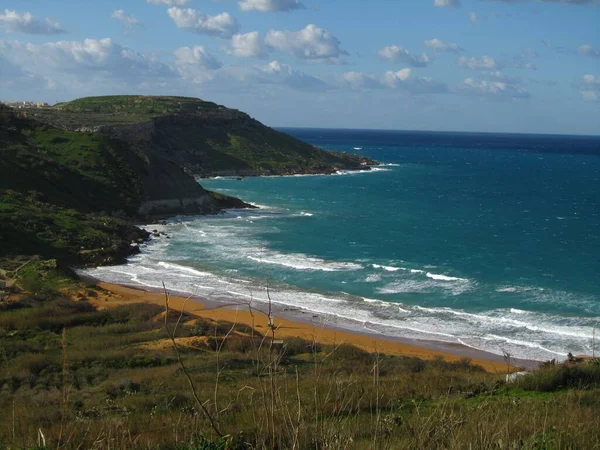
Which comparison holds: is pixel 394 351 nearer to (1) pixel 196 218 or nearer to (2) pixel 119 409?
(2) pixel 119 409

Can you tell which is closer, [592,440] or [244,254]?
[592,440]

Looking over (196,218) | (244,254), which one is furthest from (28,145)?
(244,254)

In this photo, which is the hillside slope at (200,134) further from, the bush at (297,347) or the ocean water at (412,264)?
the bush at (297,347)

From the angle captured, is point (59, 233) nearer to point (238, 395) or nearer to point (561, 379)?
point (561, 379)

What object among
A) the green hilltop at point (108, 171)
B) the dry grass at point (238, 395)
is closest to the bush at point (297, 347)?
the dry grass at point (238, 395)

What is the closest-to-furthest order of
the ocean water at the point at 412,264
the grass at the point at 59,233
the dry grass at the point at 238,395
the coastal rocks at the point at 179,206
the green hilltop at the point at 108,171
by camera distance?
1. the dry grass at the point at 238,395
2. the ocean water at the point at 412,264
3. the grass at the point at 59,233
4. the green hilltop at the point at 108,171
5. the coastal rocks at the point at 179,206

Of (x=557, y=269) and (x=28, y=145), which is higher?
(x=28, y=145)

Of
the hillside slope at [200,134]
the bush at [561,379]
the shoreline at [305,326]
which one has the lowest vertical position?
the shoreline at [305,326]
